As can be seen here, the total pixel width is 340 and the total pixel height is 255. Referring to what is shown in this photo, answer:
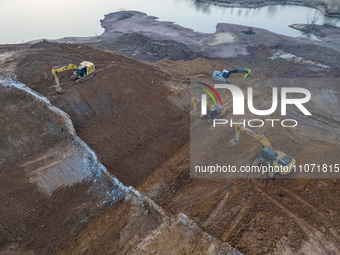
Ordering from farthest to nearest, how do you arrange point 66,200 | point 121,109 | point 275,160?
point 121,109 < point 275,160 < point 66,200

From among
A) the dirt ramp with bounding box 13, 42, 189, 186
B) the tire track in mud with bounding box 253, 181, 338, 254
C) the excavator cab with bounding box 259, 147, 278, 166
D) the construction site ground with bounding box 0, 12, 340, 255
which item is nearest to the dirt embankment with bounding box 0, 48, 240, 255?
the construction site ground with bounding box 0, 12, 340, 255

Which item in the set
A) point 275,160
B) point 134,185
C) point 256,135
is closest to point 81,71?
point 134,185

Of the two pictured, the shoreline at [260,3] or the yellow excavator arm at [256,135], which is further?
the shoreline at [260,3]

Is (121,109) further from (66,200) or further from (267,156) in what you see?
(267,156)

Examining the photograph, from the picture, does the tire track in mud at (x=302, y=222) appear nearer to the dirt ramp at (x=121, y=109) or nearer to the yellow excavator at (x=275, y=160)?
the yellow excavator at (x=275, y=160)

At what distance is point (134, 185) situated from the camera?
1272 centimetres

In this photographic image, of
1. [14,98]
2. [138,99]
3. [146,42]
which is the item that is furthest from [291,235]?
[146,42]

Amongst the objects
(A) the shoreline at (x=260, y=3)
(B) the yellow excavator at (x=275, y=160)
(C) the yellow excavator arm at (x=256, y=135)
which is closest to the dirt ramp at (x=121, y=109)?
(C) the yellow excavator arm at (x=256, y=135)

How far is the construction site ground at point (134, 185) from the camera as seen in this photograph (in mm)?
9648

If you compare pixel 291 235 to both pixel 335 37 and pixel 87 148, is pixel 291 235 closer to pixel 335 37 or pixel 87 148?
pixel 87 148

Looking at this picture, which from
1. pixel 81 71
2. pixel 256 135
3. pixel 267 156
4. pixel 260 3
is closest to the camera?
pixel 267 156

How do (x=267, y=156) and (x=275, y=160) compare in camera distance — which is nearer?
(x=275, y=160)

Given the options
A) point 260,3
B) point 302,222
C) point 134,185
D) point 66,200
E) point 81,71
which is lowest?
point 134,185

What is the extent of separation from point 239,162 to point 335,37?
3402 cm
